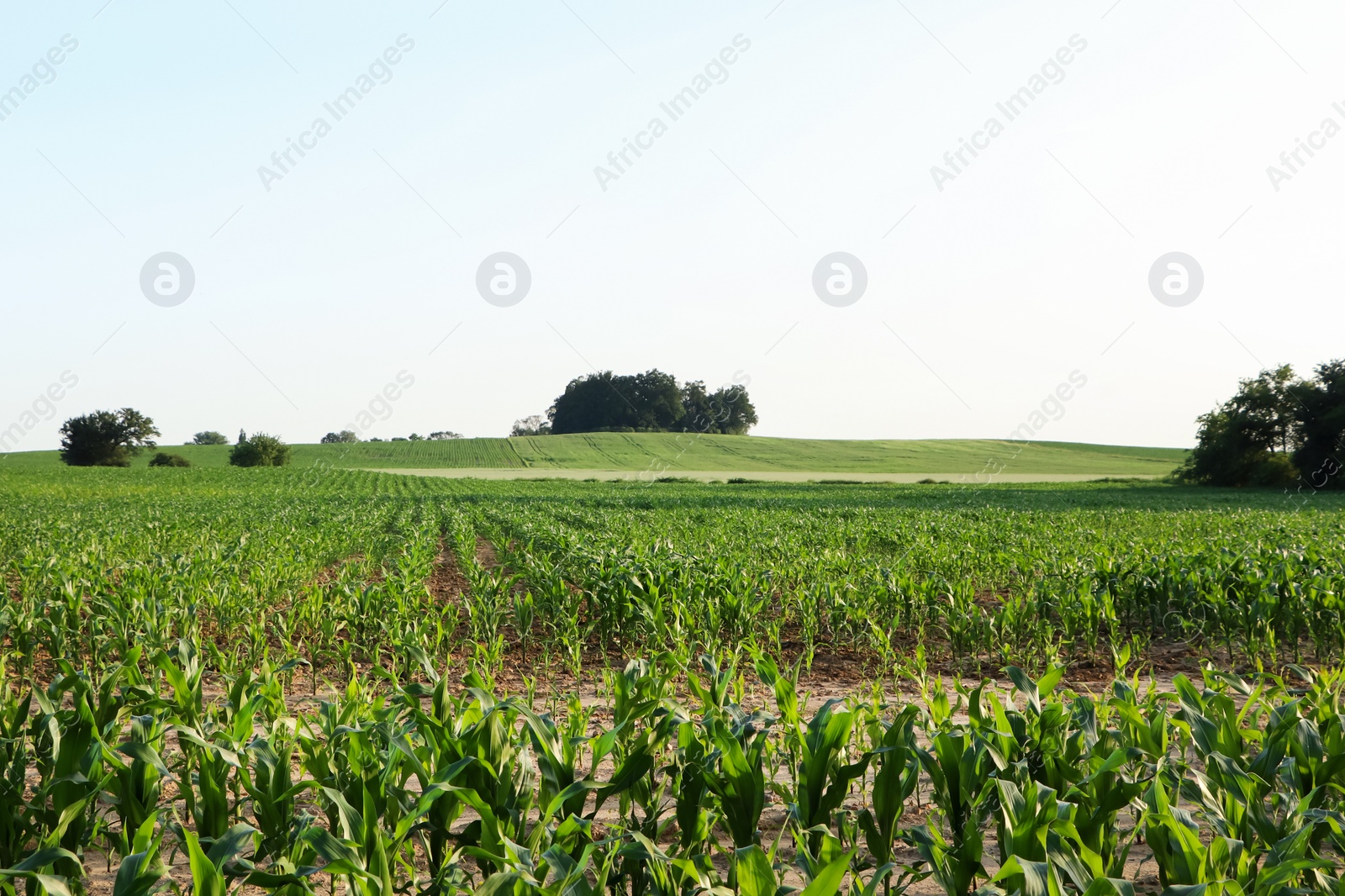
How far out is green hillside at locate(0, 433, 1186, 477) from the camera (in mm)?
81250

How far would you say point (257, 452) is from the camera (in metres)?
78.2

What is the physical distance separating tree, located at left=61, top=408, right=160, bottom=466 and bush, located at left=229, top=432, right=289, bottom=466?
398 inches

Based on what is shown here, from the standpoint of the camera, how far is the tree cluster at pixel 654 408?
379ft

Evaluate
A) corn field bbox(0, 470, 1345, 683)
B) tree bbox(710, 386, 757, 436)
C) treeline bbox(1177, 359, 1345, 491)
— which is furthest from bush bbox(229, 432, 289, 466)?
treeline bbox(1177, 359, 1345, 491)

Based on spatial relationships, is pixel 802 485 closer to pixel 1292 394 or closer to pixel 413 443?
pixel 1292 394

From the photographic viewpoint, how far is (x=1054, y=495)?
124 feet

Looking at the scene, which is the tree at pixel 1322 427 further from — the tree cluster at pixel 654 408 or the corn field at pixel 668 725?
the tree cluster at pixel 654 408

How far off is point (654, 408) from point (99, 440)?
66.8 m

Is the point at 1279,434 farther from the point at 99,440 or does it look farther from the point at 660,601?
the point at 99,440

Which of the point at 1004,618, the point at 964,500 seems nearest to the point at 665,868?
the point at 1004,618

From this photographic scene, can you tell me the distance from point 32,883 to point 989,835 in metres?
3.61

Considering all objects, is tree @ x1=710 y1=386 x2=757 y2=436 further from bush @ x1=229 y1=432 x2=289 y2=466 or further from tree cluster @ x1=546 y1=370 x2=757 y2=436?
bush @ x1=229 y1=432 x2=289 y2=466

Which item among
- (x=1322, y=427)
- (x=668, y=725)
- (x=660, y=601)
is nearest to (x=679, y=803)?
(x=668, y=725)

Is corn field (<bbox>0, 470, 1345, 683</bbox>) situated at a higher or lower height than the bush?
lower
